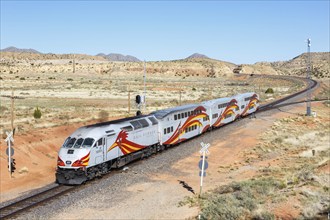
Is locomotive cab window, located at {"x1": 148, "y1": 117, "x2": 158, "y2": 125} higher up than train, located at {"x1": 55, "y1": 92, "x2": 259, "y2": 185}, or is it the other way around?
locomotive cab window, located at {"x1": 148, "y1": 117, "x2": 158, "y2": 125}

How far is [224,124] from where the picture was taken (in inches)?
2201

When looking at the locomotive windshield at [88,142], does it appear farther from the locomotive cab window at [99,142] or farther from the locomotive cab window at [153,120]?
the locomotive cab window at [153,120]

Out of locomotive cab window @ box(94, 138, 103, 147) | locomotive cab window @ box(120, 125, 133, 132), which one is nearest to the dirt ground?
locomotive cab window @ box(94, 138, 103, 147)

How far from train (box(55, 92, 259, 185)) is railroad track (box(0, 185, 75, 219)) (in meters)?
0.69

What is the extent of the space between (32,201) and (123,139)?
8616 millimetres

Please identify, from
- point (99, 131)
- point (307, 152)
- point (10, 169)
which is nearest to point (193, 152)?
point (307, 152)

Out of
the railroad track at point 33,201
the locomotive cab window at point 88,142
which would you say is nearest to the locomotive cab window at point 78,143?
the locomotive cab window at point 88,142

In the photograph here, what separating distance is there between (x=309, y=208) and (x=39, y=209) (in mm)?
14671

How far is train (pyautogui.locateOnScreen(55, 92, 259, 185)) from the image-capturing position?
2728 cm

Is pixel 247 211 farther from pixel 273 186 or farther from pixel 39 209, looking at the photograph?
pixel 39 209

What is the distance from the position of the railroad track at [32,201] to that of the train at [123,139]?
694mm

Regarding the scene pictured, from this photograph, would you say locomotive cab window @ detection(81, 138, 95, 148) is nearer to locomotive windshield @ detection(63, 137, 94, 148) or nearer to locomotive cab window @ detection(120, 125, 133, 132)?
locomotive windshield @ detection(63, 137, 94, 148)

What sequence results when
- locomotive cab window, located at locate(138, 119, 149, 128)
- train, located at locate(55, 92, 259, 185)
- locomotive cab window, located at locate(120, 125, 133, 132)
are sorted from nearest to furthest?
train, located at locate(55, 92, 259, 185)
locomotive cab window, located at locate(120, 125, 133, 132)
locomotive cab window, located at locate(138, 119, 149, 128)

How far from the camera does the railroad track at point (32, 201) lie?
903 inches
